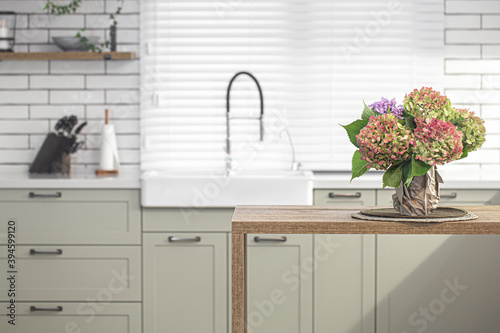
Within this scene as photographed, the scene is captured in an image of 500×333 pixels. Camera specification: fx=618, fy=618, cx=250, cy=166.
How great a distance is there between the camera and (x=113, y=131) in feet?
11.8

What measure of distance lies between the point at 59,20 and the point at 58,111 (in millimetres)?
541

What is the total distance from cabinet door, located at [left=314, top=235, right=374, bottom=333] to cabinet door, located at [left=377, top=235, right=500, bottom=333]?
5 cm

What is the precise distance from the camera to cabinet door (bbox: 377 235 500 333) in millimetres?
3051

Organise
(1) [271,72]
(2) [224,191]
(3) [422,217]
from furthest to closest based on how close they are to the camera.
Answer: (1) [271,72], (2) [224,191], (3) [422,217]

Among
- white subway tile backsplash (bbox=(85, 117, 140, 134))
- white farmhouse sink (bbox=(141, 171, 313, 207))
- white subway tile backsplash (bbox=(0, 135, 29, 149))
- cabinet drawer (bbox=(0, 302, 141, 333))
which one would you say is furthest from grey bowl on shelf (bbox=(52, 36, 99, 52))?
cabinet drawer (bbox=(0, 302, 141, 333))

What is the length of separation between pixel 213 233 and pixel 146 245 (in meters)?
0.34

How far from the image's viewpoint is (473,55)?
3.68 m

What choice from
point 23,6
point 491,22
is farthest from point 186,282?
point 491,22

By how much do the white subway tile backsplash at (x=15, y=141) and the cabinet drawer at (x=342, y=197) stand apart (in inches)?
71.1

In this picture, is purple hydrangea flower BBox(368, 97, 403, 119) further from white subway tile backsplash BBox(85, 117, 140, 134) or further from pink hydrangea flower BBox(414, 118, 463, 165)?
white subway tile backsplash BBox(85, 117, 140, 134)

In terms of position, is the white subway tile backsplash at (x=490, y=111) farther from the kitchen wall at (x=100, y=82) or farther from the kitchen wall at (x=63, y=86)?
the kitchen wall at (x=63, y=86)

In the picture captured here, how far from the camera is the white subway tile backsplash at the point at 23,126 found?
3.70 m

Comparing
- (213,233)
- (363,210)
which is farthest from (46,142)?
(363,210)

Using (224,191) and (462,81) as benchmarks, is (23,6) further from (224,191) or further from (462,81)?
(462,81)
